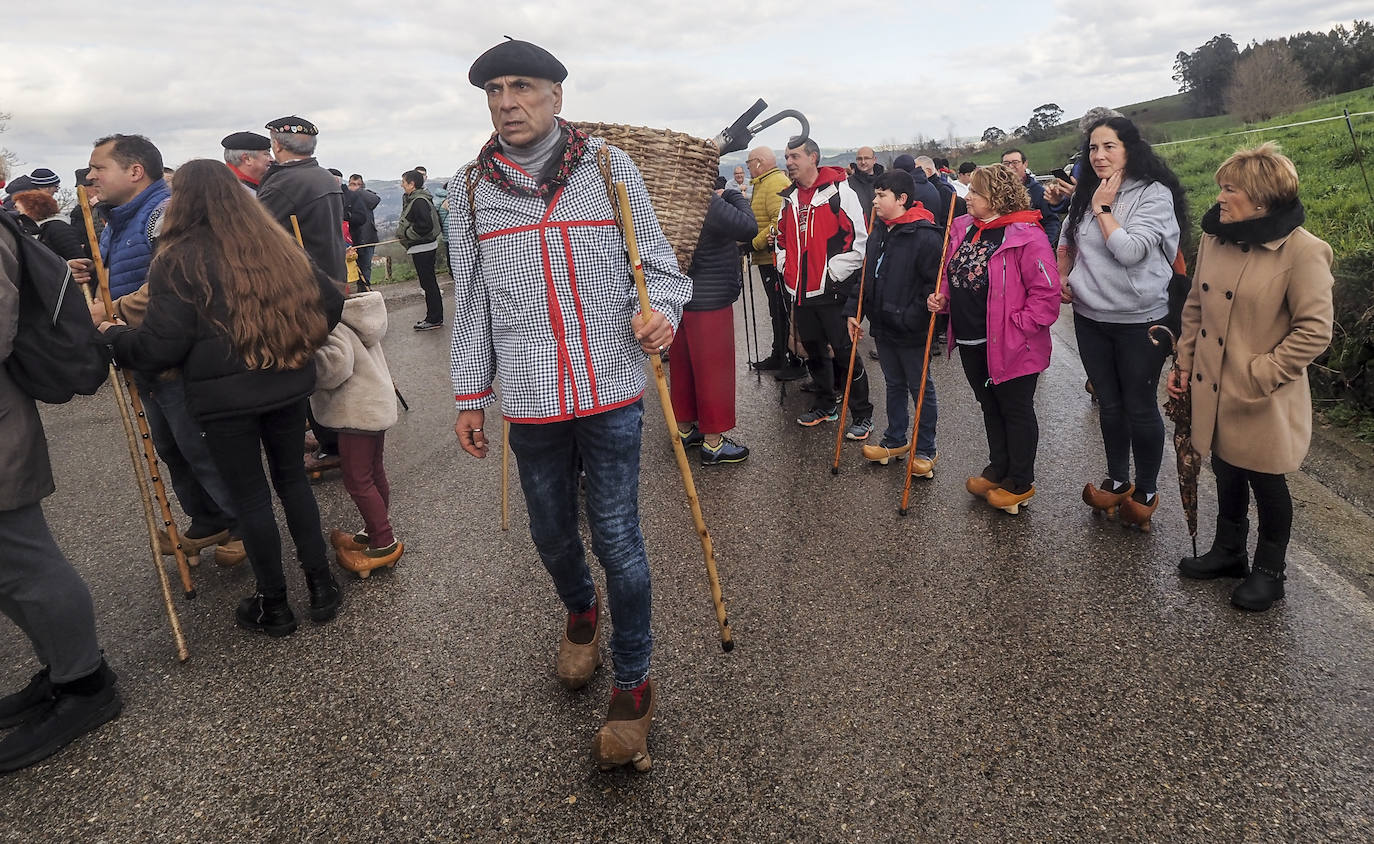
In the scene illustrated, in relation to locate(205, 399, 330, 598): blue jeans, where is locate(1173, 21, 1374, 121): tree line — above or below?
above

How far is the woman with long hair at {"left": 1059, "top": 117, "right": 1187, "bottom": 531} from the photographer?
3.85m

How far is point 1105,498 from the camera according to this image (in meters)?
4.26

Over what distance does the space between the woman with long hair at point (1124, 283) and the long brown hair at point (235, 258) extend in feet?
12.5

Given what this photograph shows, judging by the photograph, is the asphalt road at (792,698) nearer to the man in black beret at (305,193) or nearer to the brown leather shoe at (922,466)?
the brown leather shoe at (922,466)

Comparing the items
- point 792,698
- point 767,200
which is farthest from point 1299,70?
point 792,698

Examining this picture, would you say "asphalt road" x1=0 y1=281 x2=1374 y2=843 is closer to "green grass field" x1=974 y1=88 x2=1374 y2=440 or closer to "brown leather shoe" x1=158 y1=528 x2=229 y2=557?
"brown leather shoe" x1=158 y1=528 x2=229 y2=557

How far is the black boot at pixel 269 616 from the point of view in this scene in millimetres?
3656

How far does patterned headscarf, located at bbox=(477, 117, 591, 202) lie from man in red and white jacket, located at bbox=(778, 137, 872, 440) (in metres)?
3.26

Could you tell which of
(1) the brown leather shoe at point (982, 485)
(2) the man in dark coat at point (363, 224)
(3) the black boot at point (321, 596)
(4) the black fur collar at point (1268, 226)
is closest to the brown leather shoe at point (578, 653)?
(3) the black boot at point (321, 596)

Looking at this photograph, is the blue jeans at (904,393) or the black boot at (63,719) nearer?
the black boot at (63,719)

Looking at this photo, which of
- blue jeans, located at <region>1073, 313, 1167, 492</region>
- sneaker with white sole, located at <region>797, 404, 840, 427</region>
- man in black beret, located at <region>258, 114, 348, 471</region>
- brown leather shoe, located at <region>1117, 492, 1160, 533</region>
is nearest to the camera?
blue jeans, located at <region>1073, 313, 1167, 492</region>

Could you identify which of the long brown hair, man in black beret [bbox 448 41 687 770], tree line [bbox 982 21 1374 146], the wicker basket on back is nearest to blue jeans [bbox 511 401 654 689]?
man in black beret [bbox 448 41 687 770]

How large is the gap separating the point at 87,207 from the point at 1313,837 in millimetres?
5085

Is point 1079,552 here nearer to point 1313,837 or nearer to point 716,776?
point 1313,837
